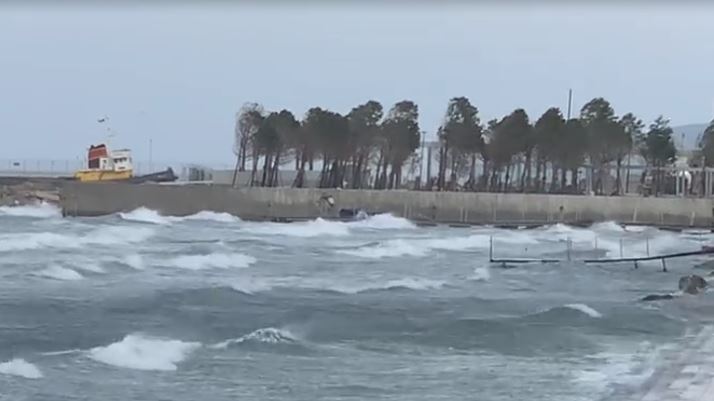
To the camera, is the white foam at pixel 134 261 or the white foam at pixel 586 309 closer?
the white foam at pixel 586 309

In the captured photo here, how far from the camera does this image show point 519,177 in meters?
65.2

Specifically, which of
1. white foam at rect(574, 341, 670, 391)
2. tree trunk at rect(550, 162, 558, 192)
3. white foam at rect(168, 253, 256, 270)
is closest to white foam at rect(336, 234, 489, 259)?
white foam at rect(168, 253, 256, 270)

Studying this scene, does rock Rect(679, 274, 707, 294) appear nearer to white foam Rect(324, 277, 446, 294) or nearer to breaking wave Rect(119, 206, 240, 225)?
white foam Rect(324, 277, 446, 294)

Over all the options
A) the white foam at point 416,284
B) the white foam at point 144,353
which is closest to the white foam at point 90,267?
the white foam at point 416,284

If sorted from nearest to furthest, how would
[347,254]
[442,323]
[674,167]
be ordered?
[442,323] < [347,254] < [674,167]

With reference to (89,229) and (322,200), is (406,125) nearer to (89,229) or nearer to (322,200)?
(322,200)

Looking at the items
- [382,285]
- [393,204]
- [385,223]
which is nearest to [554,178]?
[393,204]

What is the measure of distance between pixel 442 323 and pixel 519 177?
48.3 m

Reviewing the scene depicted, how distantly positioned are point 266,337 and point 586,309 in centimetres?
578

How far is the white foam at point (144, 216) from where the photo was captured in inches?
1970

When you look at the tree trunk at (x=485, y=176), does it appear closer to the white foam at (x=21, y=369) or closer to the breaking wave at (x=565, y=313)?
the breaking wave at (x=565, y=313)

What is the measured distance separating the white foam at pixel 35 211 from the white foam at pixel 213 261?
24.3 meters

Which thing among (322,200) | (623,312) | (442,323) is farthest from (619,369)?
(322,200)

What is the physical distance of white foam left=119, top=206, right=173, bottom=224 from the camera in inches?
1970
